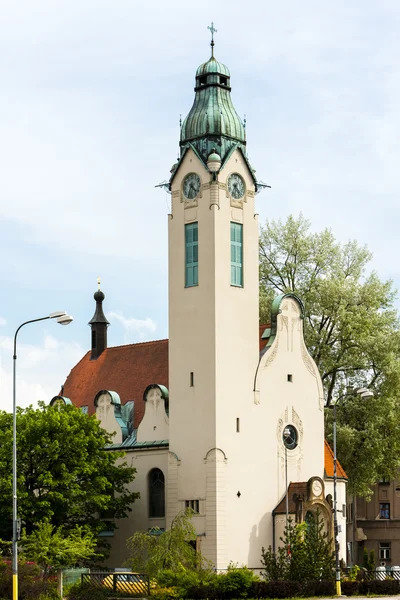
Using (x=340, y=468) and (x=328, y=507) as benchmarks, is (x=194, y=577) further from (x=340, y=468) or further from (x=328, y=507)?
(x=340, y=468)

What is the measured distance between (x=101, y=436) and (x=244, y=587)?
15957mm

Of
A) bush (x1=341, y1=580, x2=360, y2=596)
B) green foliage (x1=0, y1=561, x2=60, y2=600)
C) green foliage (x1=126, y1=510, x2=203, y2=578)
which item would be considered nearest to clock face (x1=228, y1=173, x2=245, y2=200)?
green foliage (x1=126, y1=510, x2=203, y2=578)

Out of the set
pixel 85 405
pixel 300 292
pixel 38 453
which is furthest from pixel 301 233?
pixel 38 453

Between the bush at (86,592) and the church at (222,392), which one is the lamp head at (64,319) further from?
the church at (222,392)

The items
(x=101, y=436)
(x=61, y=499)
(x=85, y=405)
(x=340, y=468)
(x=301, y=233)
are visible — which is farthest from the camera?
(x=301, y=233)

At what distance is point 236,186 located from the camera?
6106 cm

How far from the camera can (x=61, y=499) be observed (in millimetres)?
54281

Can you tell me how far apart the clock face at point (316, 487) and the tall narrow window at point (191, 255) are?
11618 mm

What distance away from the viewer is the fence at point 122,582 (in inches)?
1768

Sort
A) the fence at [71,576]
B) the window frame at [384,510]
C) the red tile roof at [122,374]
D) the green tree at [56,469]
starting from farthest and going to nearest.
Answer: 1. the window frame at [384,510]
2. the red tile roof at [122,374]
3. the green tree at [56,469]
4. the fence at [71,576]

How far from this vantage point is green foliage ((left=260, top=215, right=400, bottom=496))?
67.8 meters

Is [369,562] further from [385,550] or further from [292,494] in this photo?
[385,550]

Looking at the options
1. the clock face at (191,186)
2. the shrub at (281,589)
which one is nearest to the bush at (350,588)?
the shrub at (281,589)

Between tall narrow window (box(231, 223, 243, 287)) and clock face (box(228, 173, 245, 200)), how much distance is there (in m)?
1.56
